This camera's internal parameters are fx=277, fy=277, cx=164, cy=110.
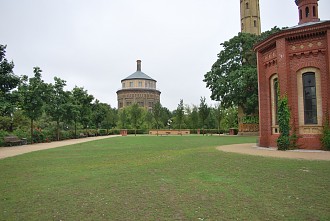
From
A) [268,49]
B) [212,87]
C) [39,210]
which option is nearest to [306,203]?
[39,210]

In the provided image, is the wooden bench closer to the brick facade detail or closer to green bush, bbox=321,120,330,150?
the brick facade detail

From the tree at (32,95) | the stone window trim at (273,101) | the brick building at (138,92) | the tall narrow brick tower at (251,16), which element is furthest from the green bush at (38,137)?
the brick building at (138,92)

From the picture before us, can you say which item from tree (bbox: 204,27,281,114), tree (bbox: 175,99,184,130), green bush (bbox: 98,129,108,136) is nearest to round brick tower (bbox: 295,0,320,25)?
tree (bbox: 204,27,281,114)

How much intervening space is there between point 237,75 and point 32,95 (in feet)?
83.3

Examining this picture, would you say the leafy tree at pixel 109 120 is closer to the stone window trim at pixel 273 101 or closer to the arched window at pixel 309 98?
the stone window trim at pixel 273 101

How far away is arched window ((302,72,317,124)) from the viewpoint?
55.9ft

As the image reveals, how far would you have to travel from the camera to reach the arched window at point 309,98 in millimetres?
17047

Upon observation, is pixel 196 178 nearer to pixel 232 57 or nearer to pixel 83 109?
pixel 232 57

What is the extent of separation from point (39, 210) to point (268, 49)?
61.1 feet

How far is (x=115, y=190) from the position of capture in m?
6.77

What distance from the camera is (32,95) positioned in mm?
26000

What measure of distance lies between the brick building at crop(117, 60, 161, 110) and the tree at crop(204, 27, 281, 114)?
46.8 meters

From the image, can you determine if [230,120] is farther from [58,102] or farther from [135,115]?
[58,102]

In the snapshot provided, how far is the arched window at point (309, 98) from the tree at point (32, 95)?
22536 millimetres
